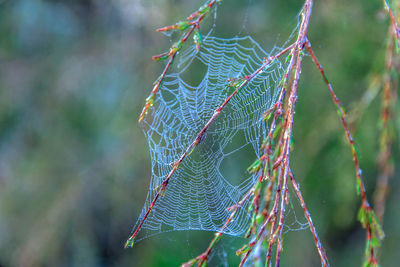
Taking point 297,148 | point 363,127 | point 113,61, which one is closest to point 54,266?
point 113,61

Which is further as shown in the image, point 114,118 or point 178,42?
point 114,118

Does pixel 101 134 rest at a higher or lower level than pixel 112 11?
lower

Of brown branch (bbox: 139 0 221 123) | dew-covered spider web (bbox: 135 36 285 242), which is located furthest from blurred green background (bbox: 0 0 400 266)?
brown branch (bbox: 139 0 221 123)

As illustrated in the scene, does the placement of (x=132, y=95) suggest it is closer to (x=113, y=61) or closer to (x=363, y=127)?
(x=113, y=61)

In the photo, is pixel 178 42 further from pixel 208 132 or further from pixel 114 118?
pixel 114 118

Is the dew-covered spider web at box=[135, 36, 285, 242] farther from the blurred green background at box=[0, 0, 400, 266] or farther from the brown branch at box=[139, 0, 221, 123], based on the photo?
the brown branch at box=[139, 0, 221, 123]

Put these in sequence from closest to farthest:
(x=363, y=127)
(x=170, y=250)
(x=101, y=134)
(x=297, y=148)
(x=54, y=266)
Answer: (x=363, y=127), (x=297, y=148), (x=54, y=266), (x=170, y=250), (x=101, y=134)

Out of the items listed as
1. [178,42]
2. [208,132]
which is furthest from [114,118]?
[178,42]
